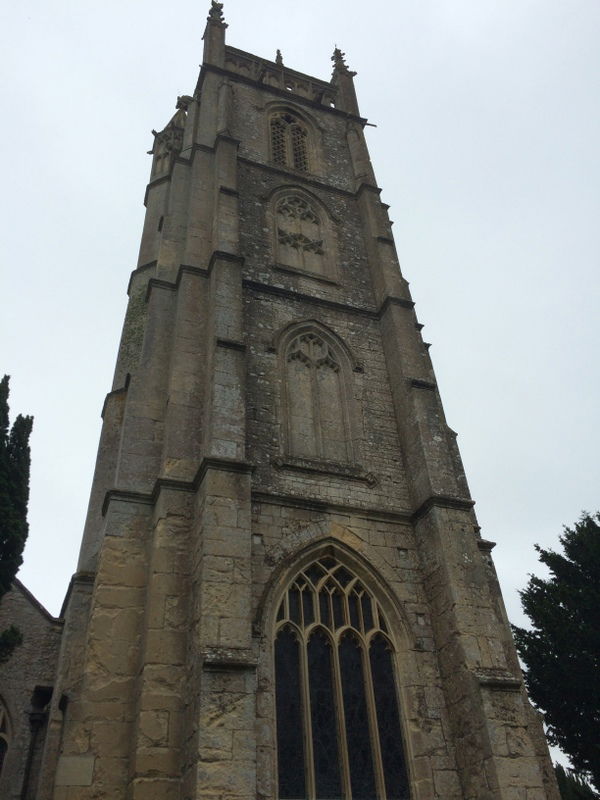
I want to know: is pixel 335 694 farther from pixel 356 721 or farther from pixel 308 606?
pixel 308 606

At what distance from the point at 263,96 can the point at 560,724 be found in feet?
62.0

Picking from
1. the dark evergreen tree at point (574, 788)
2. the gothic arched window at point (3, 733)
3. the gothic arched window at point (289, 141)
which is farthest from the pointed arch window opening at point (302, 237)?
the dark evergreen tree at point (574, 788)

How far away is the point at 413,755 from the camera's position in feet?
29.3

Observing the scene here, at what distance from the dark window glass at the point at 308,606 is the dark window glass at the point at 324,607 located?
16 cm

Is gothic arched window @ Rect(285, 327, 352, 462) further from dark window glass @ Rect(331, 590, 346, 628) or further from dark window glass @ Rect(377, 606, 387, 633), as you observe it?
dark window glass @ Rect(377, 606, 387, 633)

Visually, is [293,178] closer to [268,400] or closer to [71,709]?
[268,400]

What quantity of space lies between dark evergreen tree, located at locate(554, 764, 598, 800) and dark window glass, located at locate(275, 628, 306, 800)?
382 inches

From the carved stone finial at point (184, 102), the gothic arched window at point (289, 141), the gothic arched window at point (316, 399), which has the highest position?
the carved stone finial at point (184, 102)

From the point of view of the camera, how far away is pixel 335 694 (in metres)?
9.18

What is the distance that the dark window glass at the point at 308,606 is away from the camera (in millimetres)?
9734

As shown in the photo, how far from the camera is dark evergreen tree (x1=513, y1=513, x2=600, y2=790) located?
14852 mm

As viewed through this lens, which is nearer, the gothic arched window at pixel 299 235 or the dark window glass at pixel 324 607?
the dark window glass at pixel 324 607

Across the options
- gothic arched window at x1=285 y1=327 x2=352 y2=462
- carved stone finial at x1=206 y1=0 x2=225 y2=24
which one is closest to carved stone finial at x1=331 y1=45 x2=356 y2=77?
carved stone finial at x1=206 y1=0 x2=225 y2=24

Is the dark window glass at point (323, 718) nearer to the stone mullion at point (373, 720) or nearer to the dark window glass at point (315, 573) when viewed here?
the stone mullion at point (373, 720)
